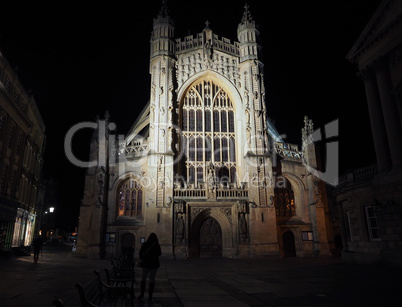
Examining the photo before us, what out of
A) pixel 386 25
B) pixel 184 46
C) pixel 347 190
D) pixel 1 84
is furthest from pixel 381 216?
pixel 1 84

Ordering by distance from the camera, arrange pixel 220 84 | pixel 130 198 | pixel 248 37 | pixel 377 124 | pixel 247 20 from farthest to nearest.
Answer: pixel 247 20 → pixel 248 37 → pixel 220 84 → pixel 130 198 → pixel 377 124

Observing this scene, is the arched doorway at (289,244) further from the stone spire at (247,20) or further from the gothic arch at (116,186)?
the stone spire at (247,20)

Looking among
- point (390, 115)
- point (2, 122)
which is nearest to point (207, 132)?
point (390, 115)

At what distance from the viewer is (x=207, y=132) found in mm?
29938

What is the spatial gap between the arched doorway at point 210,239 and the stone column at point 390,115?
15213 mm

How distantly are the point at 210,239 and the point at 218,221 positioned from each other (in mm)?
1774

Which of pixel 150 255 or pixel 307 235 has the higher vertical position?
pixel 307 235

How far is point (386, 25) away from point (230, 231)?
19.1 m

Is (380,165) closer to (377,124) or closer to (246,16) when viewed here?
(377,124)

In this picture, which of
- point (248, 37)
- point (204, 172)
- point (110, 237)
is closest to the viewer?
point (110, 237)

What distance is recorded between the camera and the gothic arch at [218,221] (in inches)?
1027

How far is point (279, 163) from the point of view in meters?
29.9

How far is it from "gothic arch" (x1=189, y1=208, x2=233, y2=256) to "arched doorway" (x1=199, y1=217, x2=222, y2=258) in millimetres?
496

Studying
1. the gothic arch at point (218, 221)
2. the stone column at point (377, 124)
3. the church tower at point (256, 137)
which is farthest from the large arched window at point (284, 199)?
the stone column at point (377, 124)
